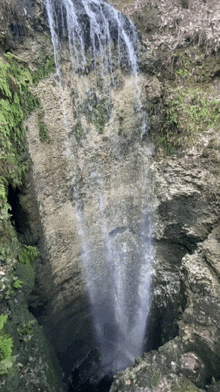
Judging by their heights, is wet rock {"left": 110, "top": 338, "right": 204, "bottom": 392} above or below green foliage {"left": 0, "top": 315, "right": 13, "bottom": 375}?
below

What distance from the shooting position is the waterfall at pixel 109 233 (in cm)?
599

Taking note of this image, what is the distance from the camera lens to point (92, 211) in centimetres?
751

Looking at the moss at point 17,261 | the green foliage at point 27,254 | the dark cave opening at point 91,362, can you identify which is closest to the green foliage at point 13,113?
the moss at point 17,261

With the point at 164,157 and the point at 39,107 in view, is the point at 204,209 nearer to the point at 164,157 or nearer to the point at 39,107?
the point at 164,157

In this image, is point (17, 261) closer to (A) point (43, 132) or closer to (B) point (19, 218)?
(B) point (19, 218)

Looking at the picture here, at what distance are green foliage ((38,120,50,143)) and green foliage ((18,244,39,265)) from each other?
8.77 feet

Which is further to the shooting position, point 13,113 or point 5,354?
point 13,113

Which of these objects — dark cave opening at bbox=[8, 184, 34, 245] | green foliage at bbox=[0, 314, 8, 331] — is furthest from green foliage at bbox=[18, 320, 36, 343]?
dark cave opening at bbox=[8, 184, 34, 245]

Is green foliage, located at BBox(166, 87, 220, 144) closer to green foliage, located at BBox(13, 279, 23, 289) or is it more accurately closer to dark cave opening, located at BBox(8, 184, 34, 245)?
dark cave opening, located at BBox(8, 184, 34, 245)

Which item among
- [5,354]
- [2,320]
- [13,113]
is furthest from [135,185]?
[5,354]

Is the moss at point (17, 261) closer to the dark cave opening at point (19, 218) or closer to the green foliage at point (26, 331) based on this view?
the green foliage at point (26, 331)

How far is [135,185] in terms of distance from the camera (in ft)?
25.6

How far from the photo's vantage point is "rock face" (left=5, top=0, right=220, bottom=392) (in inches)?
236

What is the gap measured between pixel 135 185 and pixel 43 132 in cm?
327
